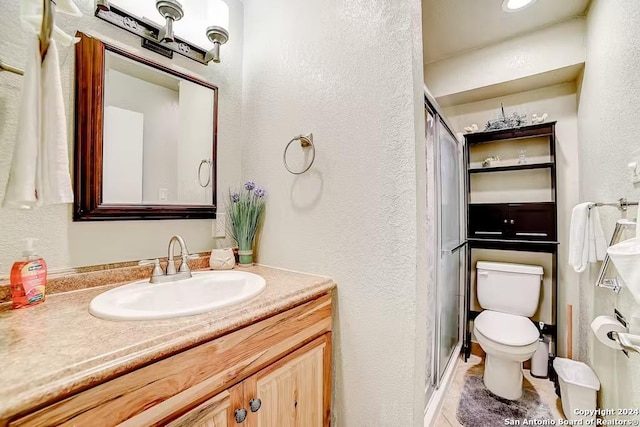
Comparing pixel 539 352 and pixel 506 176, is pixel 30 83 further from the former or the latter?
pixel 539 352

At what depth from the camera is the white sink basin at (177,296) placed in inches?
27.3

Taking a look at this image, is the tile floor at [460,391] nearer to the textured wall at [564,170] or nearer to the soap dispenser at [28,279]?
the textured wall at [564,170]

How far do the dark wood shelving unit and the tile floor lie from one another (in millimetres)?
99

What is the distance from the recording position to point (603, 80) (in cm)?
141

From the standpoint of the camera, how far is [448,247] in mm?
1755

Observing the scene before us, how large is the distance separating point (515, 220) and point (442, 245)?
2.94 ft

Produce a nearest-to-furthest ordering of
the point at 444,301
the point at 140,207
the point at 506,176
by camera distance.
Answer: the point at 140,207
the point at 444,301
the point at 506,176

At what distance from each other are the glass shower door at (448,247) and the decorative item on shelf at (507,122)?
0.92 ft

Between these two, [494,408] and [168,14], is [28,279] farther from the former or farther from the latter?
[494,408]

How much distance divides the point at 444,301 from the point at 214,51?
195 centimetres

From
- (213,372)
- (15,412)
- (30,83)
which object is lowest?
(213,372)

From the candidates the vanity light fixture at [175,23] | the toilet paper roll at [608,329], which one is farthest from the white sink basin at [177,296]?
the toilet paper roll at [608,329]

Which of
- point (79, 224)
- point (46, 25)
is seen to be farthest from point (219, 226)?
point (46, 25)

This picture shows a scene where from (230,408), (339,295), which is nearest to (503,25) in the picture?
(339,295)
